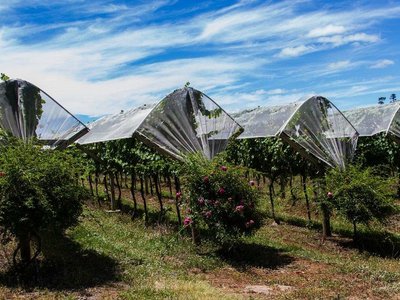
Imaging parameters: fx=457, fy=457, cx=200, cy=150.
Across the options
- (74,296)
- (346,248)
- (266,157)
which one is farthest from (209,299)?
(266,157)

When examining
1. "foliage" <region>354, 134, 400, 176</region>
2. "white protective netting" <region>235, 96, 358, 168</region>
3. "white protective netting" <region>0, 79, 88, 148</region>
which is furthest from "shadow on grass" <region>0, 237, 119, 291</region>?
"foliage" <region>354, 134, 400, 176</region>

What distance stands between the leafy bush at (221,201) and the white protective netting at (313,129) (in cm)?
318

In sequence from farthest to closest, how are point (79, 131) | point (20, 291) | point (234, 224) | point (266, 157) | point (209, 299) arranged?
point (266, 157)
point (79, 131)
point (234, 224)
point (20, 291)
point (209, 299)

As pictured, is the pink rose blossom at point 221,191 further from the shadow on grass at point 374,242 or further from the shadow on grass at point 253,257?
the shadow on grass at point 374,242

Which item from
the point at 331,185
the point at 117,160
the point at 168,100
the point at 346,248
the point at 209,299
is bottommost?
the point at 346,248

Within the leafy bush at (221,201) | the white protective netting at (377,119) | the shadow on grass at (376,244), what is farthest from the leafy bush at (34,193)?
the white protective netting at (377,119)

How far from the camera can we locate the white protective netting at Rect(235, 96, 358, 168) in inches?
468

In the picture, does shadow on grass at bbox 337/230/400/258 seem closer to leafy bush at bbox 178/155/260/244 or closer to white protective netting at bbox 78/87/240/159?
leafy bush at bbox 178/155/260/244

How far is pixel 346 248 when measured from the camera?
36.8 feet

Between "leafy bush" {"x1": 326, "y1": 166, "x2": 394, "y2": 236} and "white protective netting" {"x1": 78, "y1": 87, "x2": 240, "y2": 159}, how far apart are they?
2.99m

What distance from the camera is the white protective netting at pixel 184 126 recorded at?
10484mm

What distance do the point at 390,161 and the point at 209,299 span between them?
13.0 m

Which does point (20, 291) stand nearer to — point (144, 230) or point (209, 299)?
point (209, 299)

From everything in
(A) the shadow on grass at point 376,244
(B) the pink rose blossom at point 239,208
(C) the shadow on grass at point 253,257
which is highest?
(B) the pink rose blossom at point 239,208
